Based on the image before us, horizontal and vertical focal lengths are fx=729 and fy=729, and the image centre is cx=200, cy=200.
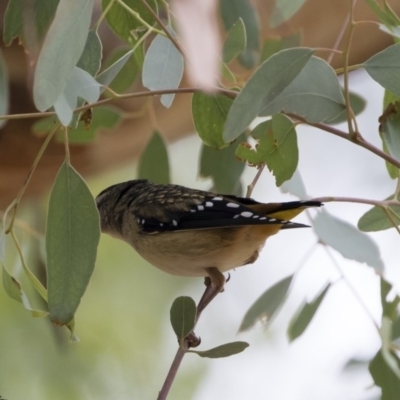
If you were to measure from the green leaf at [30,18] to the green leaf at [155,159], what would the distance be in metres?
0.35

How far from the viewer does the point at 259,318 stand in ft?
4.05

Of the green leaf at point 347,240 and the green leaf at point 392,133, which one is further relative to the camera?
the green leaf at point 347,240

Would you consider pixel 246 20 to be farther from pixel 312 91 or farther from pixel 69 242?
pixel 69 242

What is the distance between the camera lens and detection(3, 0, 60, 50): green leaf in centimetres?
97

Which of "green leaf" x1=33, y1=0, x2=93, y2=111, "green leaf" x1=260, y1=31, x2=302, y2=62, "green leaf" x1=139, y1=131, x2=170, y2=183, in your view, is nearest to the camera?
"green leaf" x1=33, y1=0, x2=93, y2=111

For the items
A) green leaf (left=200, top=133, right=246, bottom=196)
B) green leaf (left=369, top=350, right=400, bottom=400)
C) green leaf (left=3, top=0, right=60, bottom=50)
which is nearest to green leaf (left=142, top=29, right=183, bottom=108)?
green leaf (left=3, top=0, right=60, bottom=50)

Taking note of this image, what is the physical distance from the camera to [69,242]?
860mm

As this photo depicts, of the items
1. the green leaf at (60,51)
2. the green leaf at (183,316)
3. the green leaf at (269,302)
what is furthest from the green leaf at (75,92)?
the green leaf at (269,302)

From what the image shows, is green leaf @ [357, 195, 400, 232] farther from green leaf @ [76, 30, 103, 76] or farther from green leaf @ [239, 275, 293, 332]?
green leaf @ [76, 30, 103, 76]

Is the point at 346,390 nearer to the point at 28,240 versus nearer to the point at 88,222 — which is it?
the point at 28,240

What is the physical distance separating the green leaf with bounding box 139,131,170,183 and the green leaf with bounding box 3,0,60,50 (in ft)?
1.15

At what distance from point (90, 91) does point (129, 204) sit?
0.72 m

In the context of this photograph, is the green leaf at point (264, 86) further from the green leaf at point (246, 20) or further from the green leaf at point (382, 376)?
the green leaf at point (382, 376)

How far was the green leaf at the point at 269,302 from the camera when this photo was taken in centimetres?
121
